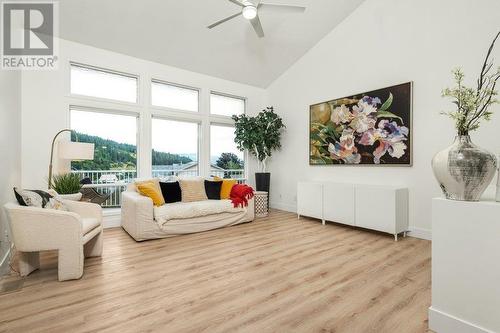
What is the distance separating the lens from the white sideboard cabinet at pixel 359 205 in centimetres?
352

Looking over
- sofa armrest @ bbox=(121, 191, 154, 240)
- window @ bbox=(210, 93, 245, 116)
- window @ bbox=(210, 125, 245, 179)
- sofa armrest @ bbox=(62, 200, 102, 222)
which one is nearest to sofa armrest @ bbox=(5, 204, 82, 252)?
sofa armrest @ bbox=(62, 200, 102, 222)

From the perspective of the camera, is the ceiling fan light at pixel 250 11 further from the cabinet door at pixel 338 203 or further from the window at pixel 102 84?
the cabinet door at pixel 338 203

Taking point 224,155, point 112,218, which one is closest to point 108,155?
point 112,218

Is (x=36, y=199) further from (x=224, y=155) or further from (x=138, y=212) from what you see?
(x=224, y=155)

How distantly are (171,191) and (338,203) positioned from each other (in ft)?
9.28

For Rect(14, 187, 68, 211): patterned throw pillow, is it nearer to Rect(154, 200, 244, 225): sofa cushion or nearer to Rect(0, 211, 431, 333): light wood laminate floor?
Rect(0, 211, 431, 333): light wood laminate floor

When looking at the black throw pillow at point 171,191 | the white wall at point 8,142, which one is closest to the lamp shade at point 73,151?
the white wall at point 8,142

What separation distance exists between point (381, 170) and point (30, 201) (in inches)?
178

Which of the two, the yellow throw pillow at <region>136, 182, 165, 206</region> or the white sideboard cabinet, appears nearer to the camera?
the white sideboard cabinet

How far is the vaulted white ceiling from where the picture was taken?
361 centimetres

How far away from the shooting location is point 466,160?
55.5 inches

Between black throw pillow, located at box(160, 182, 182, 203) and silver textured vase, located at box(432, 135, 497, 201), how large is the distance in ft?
12.0

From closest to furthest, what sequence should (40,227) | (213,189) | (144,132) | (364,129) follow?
(40,227) → (364,129) → (213,189) → (144,132)

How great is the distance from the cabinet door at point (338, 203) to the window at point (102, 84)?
3.91 meters
